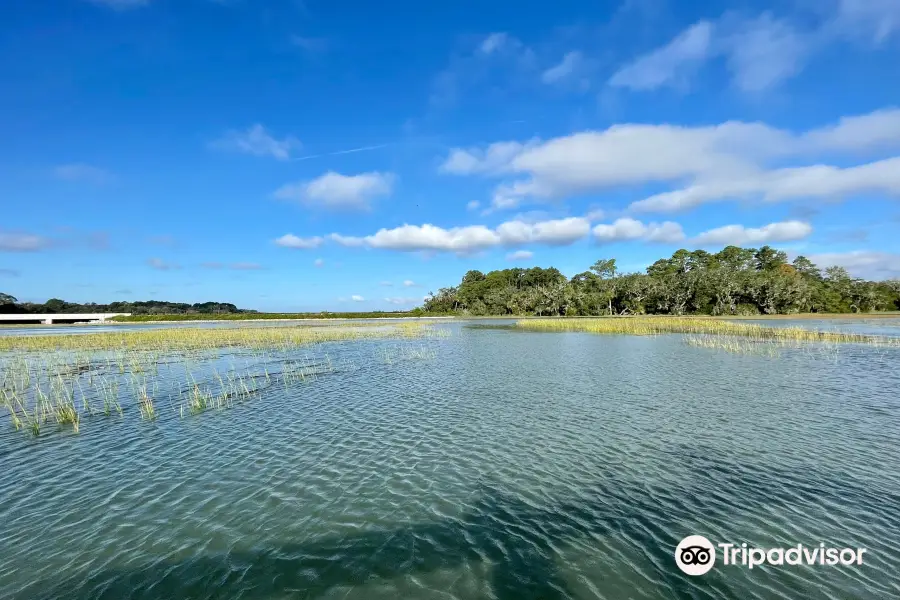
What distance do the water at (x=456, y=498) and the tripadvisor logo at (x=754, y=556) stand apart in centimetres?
18

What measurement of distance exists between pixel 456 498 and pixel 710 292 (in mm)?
116653

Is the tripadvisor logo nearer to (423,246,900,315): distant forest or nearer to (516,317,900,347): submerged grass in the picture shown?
(516,317,900,347): submerged grass

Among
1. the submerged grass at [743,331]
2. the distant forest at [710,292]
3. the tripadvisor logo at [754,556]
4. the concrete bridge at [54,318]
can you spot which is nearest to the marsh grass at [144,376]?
the tripadvisor logo at [754,556]

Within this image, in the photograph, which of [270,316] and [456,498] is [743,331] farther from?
[270,316]

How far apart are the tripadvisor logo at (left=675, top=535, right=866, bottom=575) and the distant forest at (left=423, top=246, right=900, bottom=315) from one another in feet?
364

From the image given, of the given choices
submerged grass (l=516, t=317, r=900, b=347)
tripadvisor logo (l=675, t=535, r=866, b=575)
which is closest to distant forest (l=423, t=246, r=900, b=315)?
submerged grass (l=516, t=317, r=900, b=347)

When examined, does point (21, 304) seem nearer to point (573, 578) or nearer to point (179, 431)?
point (179, 431)

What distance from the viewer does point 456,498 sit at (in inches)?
361

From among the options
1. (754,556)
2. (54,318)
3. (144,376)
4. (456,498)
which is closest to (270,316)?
(54,318)

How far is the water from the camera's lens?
6395 millimetres

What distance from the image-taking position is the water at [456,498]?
6.39m

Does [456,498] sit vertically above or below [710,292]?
below

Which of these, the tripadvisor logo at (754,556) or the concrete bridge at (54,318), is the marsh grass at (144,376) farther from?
the concrete bridge at (54,318)

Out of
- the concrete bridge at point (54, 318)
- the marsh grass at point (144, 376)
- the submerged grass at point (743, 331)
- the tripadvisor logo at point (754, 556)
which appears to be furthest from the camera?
the concrete bridge at point (54, 318)
